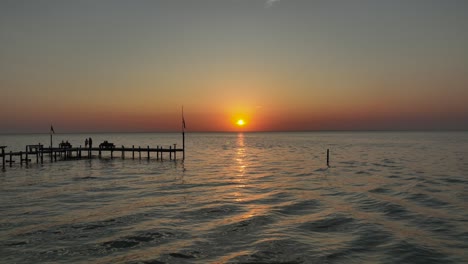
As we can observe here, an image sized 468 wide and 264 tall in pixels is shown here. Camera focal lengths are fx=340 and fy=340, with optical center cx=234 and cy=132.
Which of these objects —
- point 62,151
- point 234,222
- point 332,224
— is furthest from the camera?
point 62,151

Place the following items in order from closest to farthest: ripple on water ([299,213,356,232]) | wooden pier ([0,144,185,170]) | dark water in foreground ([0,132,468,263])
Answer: dark water in foreground ([0,132,468,263]) < ripple on water ([299,213,356,232]) < wooden pier ([0,144,185,170])

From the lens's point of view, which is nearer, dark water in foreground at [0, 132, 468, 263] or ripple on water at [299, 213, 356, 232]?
dark water in foreground at [0, 132, 468, 263]

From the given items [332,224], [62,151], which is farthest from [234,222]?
[62,151]

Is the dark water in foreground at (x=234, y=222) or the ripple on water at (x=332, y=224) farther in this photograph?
Result: the ripple on water at (x=332, y=224)

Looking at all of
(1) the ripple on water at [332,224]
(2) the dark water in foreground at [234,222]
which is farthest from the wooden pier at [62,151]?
A: (1) the ripple on water at [332,224]

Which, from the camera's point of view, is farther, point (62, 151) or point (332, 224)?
point (62, 151)

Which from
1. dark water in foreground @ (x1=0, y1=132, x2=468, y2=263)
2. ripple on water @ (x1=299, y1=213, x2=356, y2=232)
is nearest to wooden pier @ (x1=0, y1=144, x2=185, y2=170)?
dark water in foreground @ (x1=0, y1=132, x2=468, y2=263)

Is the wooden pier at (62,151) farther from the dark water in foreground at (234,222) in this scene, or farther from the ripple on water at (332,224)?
the ripple on water at (332,224)

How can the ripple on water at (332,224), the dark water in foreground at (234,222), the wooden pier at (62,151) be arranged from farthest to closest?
the wooden pier at (62,151), the ripple on water at (332,224), the dark water in foreground at (234,222)

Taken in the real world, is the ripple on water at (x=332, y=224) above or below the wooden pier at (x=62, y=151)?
below

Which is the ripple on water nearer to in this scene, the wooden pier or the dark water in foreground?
the dark water in foreground

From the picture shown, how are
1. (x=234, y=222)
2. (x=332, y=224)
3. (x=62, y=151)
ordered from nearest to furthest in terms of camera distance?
(x=332, y=224) < (x=234, y=222) < (x=62, y=151)

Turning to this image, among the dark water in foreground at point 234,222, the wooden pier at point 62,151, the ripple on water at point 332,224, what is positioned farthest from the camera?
the wooden pier at point 62,151

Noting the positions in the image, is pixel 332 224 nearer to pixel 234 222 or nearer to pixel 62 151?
pixel 234 222
